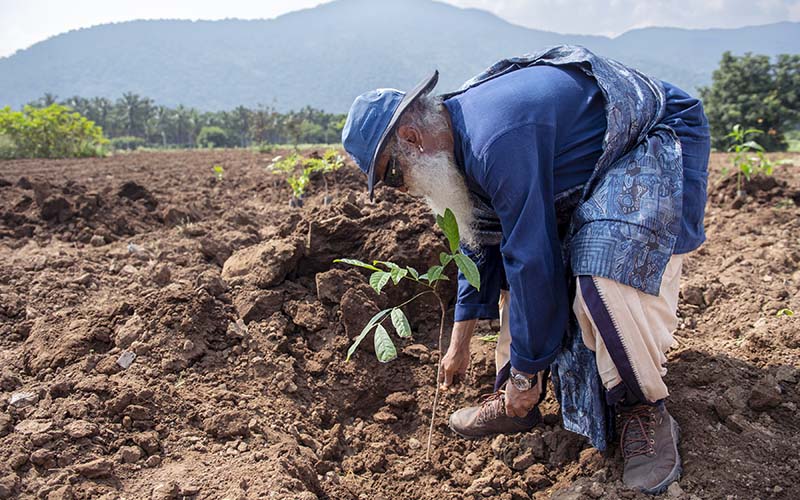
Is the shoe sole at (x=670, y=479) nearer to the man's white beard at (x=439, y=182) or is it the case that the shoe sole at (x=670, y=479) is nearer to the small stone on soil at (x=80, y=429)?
the man's white beard at (x=439, y=182)

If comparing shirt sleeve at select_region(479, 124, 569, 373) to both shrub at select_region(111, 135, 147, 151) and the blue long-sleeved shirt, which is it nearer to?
the blue long-sleeved shirt

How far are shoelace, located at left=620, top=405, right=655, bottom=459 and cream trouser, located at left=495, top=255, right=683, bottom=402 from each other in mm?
97

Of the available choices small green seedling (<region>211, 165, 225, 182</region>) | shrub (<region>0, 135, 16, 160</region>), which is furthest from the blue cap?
shrub (<region>0, 135, 16, 160</region>)

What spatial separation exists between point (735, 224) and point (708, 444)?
113 inches

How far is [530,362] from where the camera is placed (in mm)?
1730

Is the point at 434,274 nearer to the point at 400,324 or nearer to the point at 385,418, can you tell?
the point at 400,324

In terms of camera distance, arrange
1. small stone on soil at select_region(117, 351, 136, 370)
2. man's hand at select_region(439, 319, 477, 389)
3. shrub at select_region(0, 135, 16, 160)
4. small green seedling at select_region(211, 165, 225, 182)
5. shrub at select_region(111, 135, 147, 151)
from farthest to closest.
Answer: shrub at select_region(111, 135, 147, 151) → shrub at select_region(0, 135, 16, 160) → small green seedling at select_region(211, 165, 225, 182) → small stone on soil at select_region(117, 351, 136, 370) → man's hand at select_region(439, 319, 477, 389)

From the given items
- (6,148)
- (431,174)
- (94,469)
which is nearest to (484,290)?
(431,174)

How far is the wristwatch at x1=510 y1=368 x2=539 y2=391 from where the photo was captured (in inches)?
71.6

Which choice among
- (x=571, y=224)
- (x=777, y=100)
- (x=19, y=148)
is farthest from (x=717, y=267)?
(x=777, y=100)

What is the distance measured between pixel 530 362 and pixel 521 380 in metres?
0.12

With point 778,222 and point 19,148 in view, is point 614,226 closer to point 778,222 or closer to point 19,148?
point 778,222

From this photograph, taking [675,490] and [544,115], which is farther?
[675,490]

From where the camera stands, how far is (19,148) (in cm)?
1625
